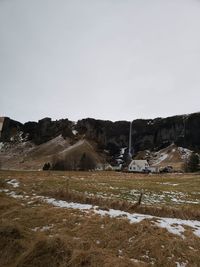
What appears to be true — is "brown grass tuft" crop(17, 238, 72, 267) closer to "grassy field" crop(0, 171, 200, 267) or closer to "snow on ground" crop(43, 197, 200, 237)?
"grassy field" crop(0, 171, 200, 267)

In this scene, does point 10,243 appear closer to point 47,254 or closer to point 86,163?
point 47,254

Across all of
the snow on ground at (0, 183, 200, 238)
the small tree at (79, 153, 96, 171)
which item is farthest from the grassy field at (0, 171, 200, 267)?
the small tree at (79, 153, 96, 171)

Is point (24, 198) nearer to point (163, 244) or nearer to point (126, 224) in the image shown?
point (126, 224)

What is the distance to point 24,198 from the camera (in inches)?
859

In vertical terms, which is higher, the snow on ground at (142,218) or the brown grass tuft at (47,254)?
the snow on ground at (142,218)

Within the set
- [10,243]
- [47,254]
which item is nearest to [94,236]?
[47,254]

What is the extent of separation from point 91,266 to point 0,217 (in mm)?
7654

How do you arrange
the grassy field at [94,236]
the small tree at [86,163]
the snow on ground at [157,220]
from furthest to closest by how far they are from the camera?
1. the small tree at [86,163]
2. the snow on ground at [157,220]
3. the grassy field at [94,236]

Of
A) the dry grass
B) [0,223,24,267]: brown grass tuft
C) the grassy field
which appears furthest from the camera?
Result: the dry grass

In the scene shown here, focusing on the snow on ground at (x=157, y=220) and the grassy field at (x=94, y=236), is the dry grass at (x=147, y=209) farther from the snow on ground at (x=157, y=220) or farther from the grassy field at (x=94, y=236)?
the snow on ground at (x=157, y=220)

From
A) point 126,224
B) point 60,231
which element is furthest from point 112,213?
point 60,231

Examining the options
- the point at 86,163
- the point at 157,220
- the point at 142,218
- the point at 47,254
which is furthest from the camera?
the point at 86,163

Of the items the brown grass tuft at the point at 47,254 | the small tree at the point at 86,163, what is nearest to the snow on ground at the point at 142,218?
the brown grass tuft at the point at 47,254

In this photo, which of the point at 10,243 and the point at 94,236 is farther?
the point at 94,236
